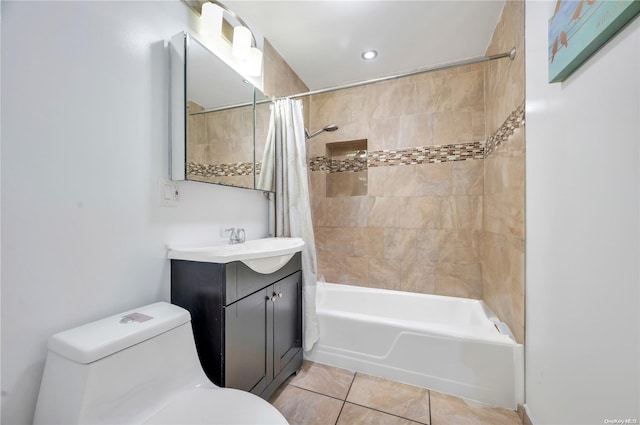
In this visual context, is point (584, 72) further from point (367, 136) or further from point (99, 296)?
point (99, 296)

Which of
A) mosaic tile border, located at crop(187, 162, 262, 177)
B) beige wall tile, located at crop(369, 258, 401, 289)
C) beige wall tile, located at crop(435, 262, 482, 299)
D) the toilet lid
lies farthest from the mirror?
beige wall tile, located at crop(435, 262, 482, 299)

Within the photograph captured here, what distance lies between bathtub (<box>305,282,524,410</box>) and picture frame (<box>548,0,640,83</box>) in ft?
4.46

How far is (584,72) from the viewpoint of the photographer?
2.78 feet

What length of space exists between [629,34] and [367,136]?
182cm

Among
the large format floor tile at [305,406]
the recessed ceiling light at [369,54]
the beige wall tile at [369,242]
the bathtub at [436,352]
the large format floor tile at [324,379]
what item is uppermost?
the recessed ceiling light at [369,54]

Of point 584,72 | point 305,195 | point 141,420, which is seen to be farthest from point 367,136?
point 141,420

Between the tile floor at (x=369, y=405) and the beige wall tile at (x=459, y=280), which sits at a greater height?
the beige wall tile at (x=459, y=280)

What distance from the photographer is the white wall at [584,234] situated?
690mm

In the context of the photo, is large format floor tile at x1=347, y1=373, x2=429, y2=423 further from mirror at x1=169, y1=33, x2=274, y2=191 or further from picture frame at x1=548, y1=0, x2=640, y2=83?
picture frame at x1=548, y1=0, x2=640, y2=83

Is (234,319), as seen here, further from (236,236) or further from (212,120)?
(212,120)

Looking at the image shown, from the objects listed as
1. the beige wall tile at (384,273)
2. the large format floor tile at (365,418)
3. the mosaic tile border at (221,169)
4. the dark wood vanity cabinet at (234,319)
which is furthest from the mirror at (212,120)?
the large format floor tile at (365,418)

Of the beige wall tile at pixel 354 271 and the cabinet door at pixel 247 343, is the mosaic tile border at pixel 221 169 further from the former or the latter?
the beige wall tile at pixel 354 271

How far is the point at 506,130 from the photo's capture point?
5.31 ft

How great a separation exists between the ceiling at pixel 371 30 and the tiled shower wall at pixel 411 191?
0.69 feet
